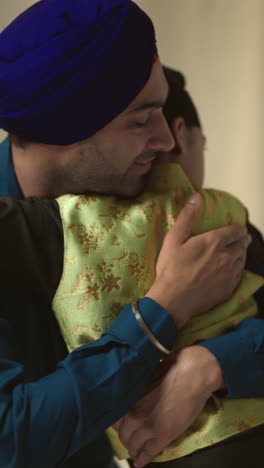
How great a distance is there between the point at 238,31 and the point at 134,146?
3.31 feet

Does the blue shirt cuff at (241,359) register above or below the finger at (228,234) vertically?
below

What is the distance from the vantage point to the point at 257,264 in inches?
46.1

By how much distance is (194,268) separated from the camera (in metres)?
0.96

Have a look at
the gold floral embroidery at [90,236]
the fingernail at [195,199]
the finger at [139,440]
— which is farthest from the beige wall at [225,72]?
the finger at [139,440]

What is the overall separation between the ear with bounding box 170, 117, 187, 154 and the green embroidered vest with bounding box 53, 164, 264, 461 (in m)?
0.29

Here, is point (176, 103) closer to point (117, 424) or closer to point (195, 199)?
point (195, 199)

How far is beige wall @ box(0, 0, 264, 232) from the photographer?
172 cm

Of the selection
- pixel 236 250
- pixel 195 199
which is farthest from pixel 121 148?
pixel 236 250

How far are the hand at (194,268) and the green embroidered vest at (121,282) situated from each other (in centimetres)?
3

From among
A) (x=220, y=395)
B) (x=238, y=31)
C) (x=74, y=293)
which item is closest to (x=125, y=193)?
(x=74, y=293)

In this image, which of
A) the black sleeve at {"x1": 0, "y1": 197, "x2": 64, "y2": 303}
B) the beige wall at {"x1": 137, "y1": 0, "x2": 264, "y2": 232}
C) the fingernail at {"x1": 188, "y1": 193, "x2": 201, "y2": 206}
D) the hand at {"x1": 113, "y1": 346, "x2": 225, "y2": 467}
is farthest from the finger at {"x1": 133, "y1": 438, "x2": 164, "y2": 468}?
the beige wall at {"x1": 137, "y1": 0, "x2": 264, "y2": 232}

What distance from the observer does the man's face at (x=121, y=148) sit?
100 centimetres

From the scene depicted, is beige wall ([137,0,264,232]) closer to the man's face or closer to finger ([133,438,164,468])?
the man's face

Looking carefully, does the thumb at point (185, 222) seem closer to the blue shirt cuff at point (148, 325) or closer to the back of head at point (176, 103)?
the blue shirt cuff at point (148, 325)
